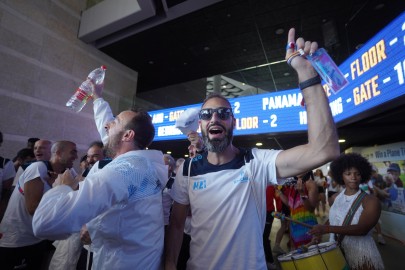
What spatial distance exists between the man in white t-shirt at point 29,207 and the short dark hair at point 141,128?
1.06 metres

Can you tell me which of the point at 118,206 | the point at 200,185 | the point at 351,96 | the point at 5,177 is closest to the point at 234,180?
the point at 200,185

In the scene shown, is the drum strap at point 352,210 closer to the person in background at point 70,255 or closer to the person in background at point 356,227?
the person in background at point 356,227

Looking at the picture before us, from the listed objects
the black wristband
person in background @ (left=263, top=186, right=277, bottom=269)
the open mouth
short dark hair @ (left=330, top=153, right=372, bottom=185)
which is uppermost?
the black wristband

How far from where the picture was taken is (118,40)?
241 inches

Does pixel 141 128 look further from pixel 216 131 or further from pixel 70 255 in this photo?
pixel 70 255

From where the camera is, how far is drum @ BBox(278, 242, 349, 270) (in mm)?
1732

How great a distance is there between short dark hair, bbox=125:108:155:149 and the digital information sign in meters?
3.33

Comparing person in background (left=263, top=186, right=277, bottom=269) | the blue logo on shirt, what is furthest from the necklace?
person in background (left=263, top=186, right=277, bottom=269)

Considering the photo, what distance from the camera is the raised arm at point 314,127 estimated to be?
3.33 ft

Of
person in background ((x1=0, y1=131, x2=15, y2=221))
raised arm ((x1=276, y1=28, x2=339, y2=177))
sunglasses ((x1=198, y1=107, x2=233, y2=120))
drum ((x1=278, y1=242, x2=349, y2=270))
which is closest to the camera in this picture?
raised arm ((x1=276, y1=28, x2=339, y2=177))

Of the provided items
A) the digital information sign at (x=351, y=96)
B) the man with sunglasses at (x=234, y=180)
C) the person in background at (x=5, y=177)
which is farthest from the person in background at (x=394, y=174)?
the person in background at (x=5, y=177)

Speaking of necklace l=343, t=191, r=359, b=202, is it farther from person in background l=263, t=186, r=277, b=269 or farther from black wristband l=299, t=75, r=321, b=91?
person in background l=263, t=186, r=277, b=269

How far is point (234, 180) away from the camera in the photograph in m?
1.32

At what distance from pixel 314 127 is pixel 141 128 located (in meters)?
1.09
